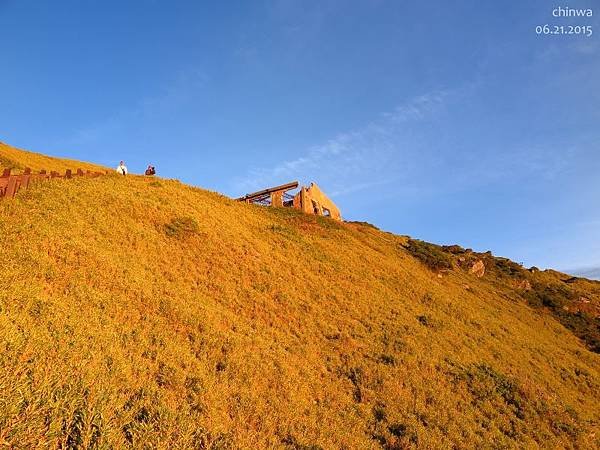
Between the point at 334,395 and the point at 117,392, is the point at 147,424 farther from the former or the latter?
the point at 334,395

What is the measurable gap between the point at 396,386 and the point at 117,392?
9.35m

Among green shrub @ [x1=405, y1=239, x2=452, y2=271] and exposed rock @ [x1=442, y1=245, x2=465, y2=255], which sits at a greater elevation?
exposed rock @ [x1=442, y1=245, x2=465, y2=255]

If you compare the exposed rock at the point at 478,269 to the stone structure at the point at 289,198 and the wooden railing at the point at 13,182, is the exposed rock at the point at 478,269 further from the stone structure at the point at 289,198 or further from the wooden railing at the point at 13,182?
the wooden railing at the point at 13,182

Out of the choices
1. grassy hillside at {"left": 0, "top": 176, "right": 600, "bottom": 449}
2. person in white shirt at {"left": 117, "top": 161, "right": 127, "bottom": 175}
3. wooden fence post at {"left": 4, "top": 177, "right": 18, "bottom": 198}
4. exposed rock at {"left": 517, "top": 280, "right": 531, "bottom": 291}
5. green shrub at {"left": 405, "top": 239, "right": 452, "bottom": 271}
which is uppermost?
person in white shirt at {"left": 117, "top": 161, "right": 127, "bottom": 175}

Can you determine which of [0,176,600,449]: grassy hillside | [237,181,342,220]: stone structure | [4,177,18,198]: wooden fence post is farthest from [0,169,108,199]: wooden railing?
[237,181,342,220]: stone structure

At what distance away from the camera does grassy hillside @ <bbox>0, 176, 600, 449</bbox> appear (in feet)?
24.8

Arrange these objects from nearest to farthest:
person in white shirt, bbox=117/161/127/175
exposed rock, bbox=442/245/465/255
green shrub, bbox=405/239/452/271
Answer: person in white shirt, bbox=117/161/127/175, green shrub, bbox=405/239/452/271, exposed rock, bbox=442/245/465/255

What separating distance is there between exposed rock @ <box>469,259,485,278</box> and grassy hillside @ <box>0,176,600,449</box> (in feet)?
42.5

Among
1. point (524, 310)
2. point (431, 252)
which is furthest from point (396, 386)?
point (431, 252)

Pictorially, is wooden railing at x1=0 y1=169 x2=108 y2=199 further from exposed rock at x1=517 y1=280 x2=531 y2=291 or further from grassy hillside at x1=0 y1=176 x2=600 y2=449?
exposed rock at x1=517 y1=280 x2=531 y2=291

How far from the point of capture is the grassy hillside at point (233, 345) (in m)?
7.57

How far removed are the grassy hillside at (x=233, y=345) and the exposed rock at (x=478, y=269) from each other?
12.9 m

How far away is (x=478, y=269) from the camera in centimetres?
4159

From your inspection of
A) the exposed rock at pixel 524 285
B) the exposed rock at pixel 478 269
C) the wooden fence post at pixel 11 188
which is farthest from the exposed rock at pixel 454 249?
the wooden fence post at pixel 11 188
